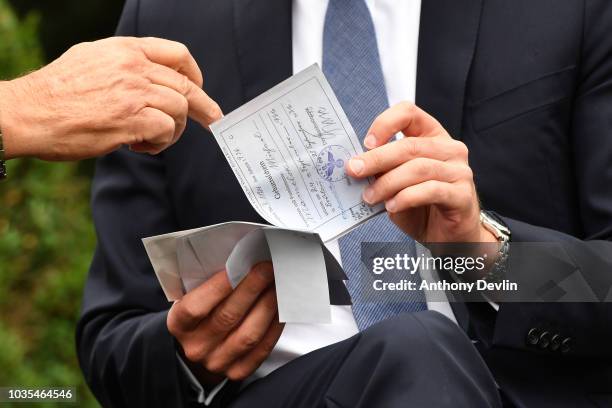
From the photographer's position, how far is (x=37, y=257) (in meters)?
4.21

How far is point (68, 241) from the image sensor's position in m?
4.31

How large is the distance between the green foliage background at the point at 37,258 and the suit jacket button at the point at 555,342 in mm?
1878

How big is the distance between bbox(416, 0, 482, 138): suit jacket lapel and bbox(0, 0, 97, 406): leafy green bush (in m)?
1.63

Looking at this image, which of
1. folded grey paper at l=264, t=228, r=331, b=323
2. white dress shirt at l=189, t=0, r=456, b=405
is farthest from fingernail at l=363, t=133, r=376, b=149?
white dress shirt at l=189, t=0, r=456, b=405

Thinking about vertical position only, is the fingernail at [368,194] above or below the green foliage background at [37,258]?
above

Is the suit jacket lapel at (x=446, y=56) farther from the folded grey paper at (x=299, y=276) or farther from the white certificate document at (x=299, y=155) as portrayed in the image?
the folded grey paper at (x=299, y=276)

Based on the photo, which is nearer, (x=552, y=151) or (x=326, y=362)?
(x=326, y=362)

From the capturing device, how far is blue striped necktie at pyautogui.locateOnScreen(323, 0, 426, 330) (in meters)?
2.96

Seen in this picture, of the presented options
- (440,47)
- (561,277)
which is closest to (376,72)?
(440,47)

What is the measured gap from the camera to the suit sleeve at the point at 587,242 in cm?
276

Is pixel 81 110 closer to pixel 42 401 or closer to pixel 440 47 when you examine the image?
pixel 440 47

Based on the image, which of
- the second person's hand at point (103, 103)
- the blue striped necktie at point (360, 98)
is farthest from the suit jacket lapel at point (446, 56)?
the second person's hand at point (103, 103)

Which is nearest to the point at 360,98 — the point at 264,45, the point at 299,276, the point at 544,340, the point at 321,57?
the point at 321,57

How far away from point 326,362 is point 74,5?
4.69 metres
